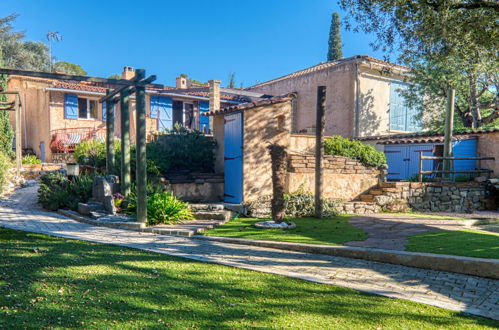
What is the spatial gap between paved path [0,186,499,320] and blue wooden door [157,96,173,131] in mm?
14690

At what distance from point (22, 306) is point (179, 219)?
530cm

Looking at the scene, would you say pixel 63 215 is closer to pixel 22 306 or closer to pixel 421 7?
pixel 22 306

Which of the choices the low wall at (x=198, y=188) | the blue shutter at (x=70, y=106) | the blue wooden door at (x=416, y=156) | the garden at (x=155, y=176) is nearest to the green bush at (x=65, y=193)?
the garden at (x=155, y=176)

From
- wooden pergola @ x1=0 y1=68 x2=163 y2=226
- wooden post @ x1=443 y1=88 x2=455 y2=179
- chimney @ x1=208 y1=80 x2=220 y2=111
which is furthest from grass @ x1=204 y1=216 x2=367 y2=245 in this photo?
chimney @ x1=208 y1=80 x2=220 y2=111

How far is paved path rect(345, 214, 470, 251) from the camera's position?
6.49m

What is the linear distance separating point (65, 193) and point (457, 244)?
9368 millimetres

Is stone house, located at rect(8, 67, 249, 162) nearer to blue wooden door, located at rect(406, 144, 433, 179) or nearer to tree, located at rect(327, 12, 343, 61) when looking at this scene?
blue wooden door, located at rect(406, 144, 433, 179)

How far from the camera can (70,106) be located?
19953mm

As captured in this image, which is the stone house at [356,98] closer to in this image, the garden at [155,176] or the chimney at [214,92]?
the chimney at [214,92]

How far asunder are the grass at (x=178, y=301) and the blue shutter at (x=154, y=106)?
17.5 m

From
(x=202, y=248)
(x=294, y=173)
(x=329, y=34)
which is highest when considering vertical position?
(x=329, y=34)

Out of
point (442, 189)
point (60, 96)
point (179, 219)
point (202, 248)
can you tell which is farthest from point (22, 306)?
point (60, 96)

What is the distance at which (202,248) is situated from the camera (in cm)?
626

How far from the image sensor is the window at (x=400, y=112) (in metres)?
19.8
